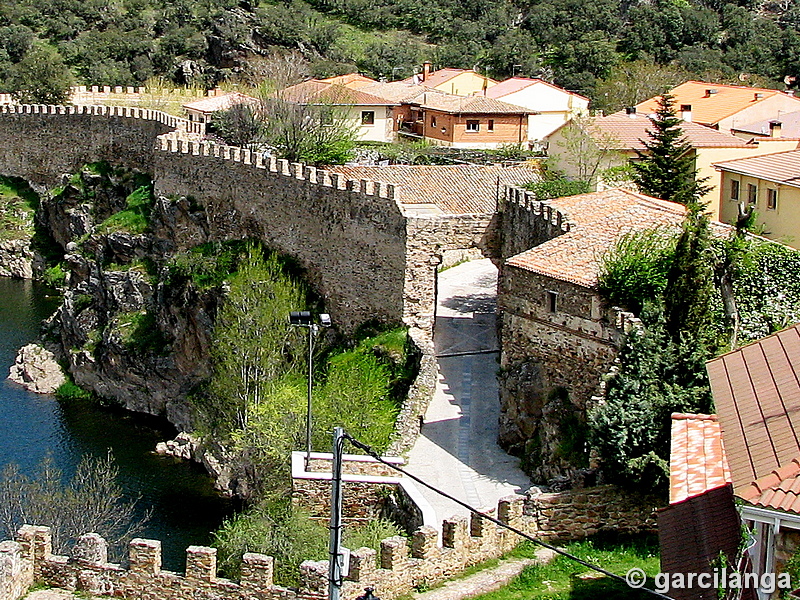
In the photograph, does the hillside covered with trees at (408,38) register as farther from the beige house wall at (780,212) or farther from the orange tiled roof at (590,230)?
the orange tiled roof at (590,230)

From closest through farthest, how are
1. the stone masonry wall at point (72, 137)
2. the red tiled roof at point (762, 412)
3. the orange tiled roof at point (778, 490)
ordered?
the orange tiled roof at point (778, 490) < the red tiled roof at point (762, 412) < the stone masonry wall at point (72, 137)

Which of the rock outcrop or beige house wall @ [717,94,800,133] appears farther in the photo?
beige house wall @ [717,94,800,133]

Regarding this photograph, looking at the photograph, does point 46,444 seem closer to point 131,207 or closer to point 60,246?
point 131,207

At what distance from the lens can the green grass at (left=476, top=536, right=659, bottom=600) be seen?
1709 centimetres

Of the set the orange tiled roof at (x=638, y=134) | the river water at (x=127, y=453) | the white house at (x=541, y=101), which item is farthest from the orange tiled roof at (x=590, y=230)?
the white house at (x=541, y=101)

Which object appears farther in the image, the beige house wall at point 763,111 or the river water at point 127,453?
the beige house wall at point 763,111

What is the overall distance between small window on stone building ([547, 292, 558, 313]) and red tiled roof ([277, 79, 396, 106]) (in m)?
28.8

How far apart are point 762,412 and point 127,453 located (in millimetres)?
24438

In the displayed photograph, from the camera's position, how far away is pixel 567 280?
23.9m

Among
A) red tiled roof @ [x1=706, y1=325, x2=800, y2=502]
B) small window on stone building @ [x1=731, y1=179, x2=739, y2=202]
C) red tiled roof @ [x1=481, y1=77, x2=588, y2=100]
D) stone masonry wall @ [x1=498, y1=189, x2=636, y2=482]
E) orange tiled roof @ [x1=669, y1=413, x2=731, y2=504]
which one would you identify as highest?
red tiled roof @ [x1=706, y1=325, x2=800, y2=502]

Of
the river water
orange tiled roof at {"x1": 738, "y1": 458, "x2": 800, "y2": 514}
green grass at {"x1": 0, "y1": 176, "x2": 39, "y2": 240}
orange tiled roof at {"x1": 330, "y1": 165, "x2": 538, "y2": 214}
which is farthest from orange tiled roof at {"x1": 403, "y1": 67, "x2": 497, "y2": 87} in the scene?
orange tiled roof at {"x1": 738, "y1": 458, "x2": 800, "y2": 514}

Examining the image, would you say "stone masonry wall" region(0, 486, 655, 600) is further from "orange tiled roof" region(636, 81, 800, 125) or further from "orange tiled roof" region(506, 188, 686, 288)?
"orange tiled roof" region(636, 81, 800, 125)

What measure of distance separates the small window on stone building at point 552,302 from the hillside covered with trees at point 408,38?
50635 millimetres

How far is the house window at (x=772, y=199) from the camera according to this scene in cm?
3172
